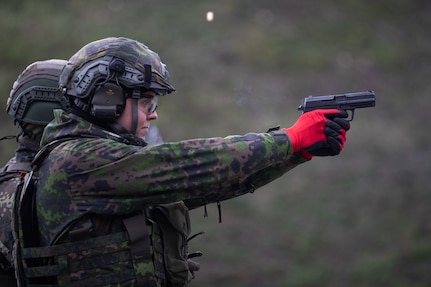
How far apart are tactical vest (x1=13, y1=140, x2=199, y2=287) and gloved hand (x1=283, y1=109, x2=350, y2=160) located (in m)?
0.75

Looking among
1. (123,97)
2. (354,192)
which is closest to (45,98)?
(123,97)

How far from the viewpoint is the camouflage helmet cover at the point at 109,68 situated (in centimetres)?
330

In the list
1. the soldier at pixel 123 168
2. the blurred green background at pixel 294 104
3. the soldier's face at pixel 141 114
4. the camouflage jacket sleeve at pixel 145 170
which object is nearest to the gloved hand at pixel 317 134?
the soldier at pixel 123 168

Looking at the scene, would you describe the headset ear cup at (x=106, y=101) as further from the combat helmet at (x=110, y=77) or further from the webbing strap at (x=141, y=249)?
the webbing strap at (x=141, y=249)

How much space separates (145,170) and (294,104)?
8.06 m

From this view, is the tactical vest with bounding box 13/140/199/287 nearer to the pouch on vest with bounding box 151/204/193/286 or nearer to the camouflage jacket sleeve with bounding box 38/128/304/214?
the pouch on vest with bounding box 151/204/193/286

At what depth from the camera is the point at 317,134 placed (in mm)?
3275

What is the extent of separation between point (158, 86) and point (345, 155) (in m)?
7.19

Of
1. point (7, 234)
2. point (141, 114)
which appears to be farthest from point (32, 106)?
point (141, 114)

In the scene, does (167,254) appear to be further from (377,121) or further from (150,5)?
(150,5)

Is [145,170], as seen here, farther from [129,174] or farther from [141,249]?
[141,249]

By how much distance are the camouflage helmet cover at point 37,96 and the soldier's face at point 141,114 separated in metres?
1.15

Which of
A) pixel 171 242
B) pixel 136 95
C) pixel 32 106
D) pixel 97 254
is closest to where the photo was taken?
pixel 97 254

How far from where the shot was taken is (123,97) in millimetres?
3311
